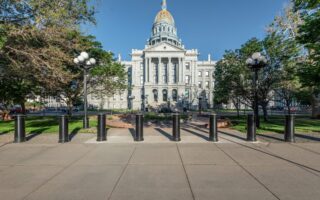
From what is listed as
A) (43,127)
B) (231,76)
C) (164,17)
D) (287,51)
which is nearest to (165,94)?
(164,17)

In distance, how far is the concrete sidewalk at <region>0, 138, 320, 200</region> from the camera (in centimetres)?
444

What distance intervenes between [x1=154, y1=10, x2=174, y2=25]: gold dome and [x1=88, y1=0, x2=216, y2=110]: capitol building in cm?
919

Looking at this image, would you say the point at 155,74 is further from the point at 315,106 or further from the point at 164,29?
the point at 315,106

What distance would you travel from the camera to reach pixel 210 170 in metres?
5.86

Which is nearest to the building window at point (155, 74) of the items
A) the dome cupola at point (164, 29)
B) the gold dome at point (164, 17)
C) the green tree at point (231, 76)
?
the dome cupola at point (164, 29)

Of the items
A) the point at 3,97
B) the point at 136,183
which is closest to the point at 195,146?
the point at 136,183

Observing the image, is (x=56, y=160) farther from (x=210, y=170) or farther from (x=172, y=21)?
(x=172, y=21)

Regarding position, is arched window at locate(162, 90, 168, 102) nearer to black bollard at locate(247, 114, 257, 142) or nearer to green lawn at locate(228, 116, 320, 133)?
green lawn at locate(228, 116, 320, 133)

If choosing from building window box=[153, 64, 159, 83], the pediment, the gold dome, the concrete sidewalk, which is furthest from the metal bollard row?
the gold dome

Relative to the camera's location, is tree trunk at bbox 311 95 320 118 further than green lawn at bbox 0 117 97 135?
Yes

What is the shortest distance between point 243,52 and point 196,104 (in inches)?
2460

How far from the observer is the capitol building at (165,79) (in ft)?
275

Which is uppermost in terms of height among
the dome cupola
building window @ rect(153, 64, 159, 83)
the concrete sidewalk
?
the dome cupola

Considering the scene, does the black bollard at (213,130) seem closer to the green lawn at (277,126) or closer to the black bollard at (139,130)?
the black bollard at (139,130)
